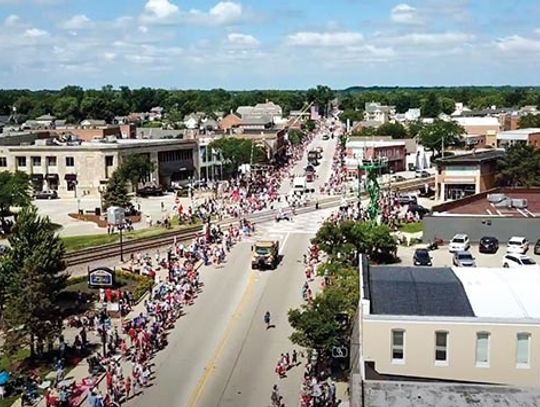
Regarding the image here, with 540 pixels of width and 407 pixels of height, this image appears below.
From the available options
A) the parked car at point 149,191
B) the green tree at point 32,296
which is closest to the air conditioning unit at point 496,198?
the green tree at point 32,296

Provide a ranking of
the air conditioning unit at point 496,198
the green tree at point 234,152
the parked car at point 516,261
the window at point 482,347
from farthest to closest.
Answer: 1. the green tree at point 234,152
2. the air conditioning unit at point 496,198
3. the parked car at point 516,261
4. the window at point 482,347

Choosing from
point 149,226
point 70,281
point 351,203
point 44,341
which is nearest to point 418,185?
point 351,203

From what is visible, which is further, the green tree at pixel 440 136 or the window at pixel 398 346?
the green tree at pixel 440 136

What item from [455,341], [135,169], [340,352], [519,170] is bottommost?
[340,352]

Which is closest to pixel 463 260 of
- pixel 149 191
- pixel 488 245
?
pixel 488 245

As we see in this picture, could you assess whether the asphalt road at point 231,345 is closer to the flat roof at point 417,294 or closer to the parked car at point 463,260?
the flat roof at point 417,294

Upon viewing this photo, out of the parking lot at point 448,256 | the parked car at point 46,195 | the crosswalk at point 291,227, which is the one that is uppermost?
the parking lot at point 448,256

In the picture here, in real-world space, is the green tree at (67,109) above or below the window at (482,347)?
above

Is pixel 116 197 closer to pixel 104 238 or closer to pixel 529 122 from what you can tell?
pixel 104 238
